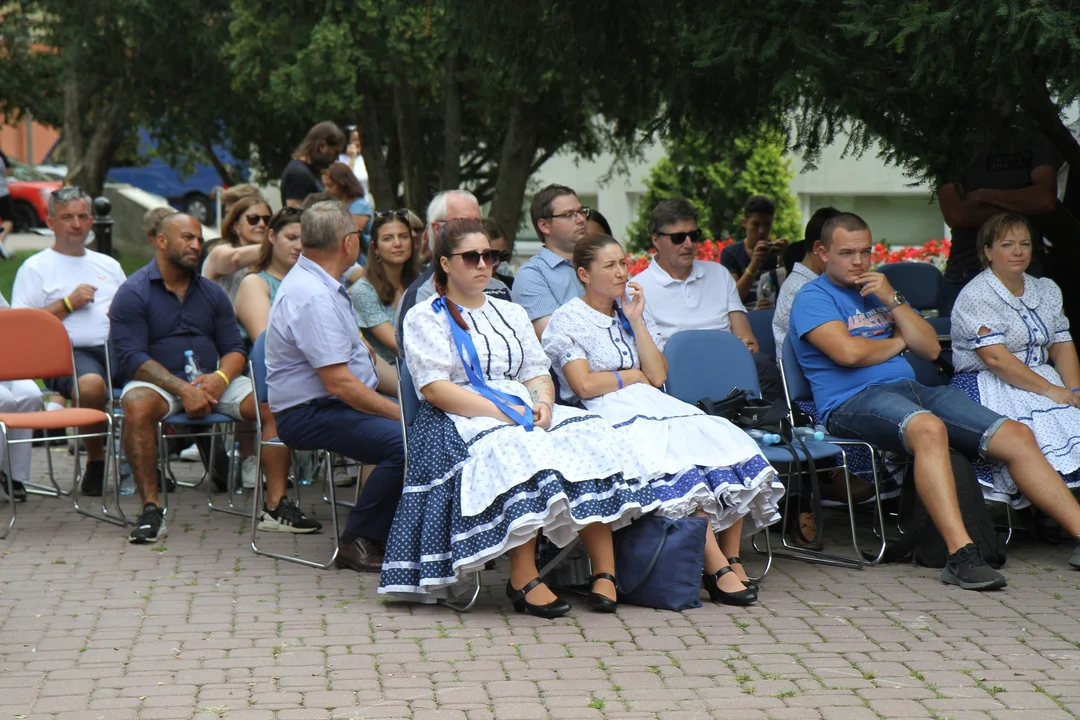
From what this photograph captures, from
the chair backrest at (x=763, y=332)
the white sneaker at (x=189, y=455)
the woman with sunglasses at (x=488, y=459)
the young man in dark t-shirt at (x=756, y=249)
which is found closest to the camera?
the woman with sunglasses at (x=488, y=459)

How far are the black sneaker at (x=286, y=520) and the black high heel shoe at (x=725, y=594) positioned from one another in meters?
2.54

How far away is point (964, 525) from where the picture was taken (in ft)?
21.5

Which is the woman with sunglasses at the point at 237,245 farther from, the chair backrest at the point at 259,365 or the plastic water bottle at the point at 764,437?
the plastic water bottle at the point at 764,437

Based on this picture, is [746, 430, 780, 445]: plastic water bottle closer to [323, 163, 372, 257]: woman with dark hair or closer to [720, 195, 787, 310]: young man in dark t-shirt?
[720, 195, 787, 310]: young man in dark t-shirt

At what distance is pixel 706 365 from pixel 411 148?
10007 millimetres

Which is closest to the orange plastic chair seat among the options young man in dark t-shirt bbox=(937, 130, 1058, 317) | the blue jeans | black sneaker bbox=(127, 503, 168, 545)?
black sneaker bbox=(127, 503, 168, 545)

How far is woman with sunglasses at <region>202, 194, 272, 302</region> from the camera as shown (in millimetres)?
9070

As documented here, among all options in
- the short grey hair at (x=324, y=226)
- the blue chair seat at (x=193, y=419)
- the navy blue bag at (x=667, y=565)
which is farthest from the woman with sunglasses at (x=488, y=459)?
the blue chair seat at (x=193, y=419)

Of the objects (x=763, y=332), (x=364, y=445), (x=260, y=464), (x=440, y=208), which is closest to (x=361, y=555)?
(x=364, y=445)

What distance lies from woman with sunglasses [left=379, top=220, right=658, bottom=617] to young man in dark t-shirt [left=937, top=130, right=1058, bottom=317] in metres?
3.28

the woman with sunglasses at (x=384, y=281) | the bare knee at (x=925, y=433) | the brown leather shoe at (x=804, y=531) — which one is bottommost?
the brown leather shoe at (x=804, y=531)

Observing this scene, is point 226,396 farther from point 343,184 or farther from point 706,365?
point 706,365

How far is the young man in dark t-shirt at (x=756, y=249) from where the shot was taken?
1016 centimetres

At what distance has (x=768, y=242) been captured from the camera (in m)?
10.2
